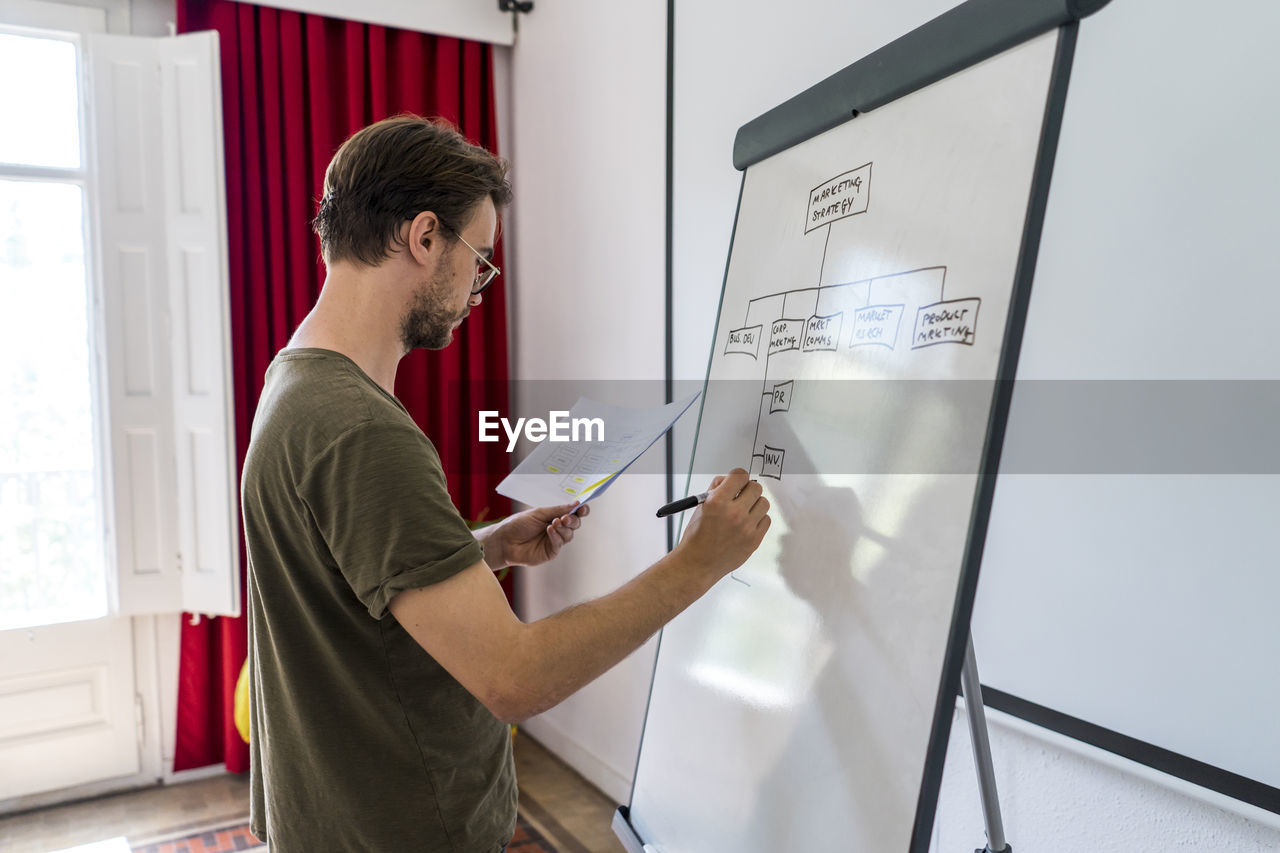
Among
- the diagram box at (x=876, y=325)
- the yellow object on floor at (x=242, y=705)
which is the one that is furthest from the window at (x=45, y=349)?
the diagram box at (x=876, y=325)

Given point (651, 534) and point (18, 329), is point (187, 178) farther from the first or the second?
point (651, 534)

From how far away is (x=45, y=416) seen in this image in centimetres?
282

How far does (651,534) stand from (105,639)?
1868mm

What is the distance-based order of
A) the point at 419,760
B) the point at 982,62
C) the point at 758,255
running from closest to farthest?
1. the point at 982,62
2. the point at 419,760
3. the point at 758,255

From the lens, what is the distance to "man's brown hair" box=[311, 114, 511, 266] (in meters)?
1.07

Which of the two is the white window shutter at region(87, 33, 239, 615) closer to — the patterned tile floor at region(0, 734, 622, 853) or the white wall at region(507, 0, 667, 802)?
the patterned tile floor at region(0, 734, 622, 853)

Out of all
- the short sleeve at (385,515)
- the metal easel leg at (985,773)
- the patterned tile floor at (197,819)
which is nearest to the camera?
the short sleeve at (385,515)

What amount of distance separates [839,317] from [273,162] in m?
2.45

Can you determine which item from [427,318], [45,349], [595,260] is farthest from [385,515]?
[45,349]

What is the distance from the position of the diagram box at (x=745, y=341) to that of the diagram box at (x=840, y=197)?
168 mm

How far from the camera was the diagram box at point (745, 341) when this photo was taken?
128 cm

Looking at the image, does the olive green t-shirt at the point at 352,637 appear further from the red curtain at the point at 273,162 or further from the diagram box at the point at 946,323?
the red curtain at the point at 273,162

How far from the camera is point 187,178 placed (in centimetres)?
275

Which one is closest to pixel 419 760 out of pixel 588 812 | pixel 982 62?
pixel 982 62
